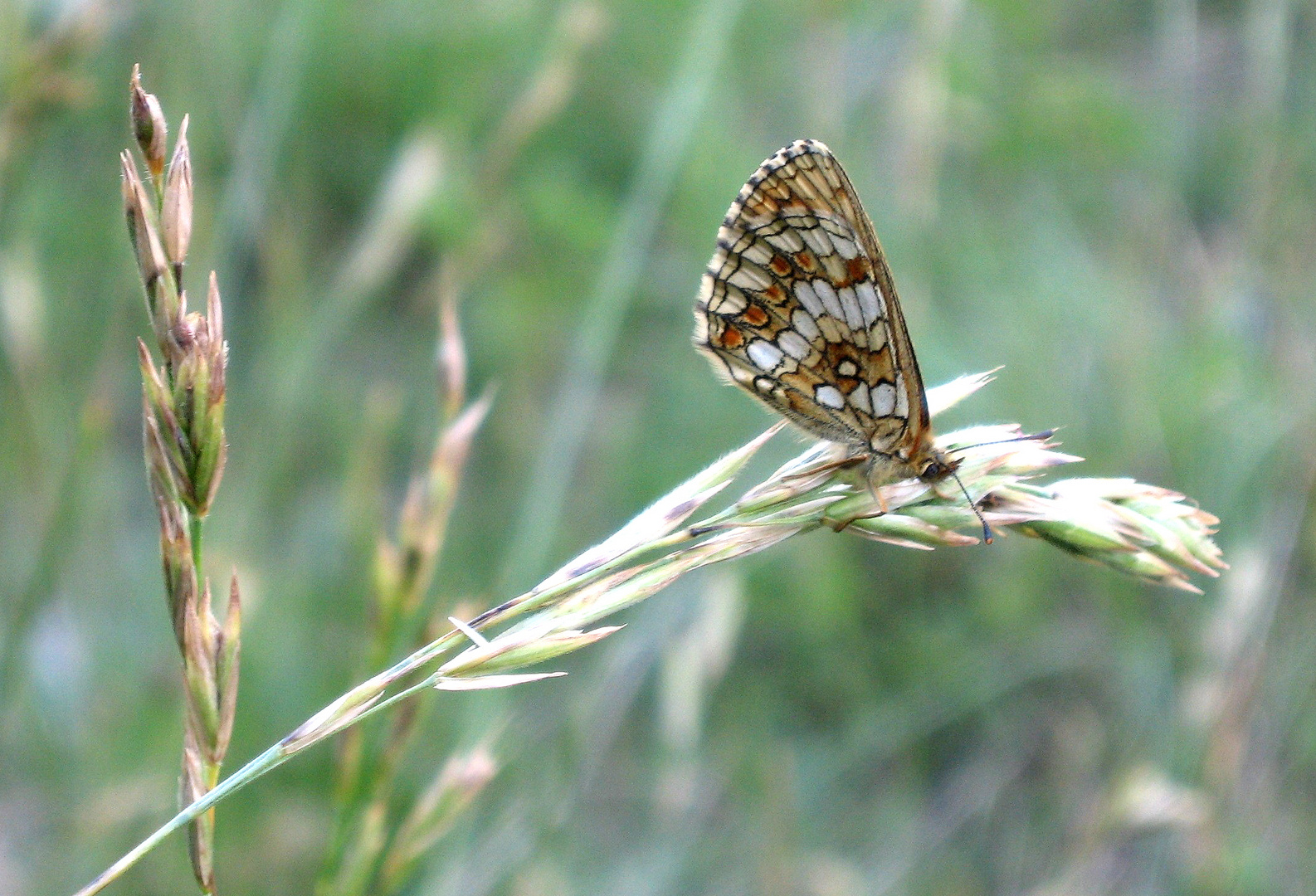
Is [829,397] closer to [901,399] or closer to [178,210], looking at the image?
[901,399]

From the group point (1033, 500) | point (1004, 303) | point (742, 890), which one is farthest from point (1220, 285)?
point (1033, 500)

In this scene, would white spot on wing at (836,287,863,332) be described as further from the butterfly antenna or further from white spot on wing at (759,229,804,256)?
the butterfly antenna

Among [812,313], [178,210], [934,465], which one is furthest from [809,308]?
[178,210]

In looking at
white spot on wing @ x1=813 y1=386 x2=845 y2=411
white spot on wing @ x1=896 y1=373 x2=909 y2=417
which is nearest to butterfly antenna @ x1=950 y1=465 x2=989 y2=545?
white spot on wing @ x1=896 y1=373 x2=909 y2=417

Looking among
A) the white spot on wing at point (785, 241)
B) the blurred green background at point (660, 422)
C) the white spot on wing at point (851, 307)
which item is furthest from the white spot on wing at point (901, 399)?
the blurred green background at point (660, 422)

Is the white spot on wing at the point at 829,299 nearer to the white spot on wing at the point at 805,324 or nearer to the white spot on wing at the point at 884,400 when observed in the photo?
the white spot on wing at the point at 805,324

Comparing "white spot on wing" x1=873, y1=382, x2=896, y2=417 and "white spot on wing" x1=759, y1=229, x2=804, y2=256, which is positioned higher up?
"white spot on wing" x1=759, y1=229, x2=804, y2=256

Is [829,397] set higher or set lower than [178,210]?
lower
